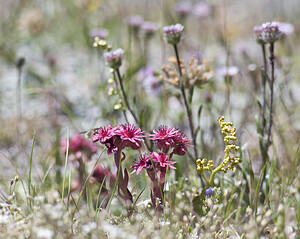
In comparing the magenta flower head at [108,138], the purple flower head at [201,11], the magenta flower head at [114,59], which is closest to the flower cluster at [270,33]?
the magenta flower head at [114,59]

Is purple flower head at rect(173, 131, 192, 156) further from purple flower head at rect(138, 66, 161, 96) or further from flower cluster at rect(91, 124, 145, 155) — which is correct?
purple flower head at rect(138, 66, 161, 96)

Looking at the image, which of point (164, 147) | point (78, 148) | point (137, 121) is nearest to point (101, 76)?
point (78, 148)

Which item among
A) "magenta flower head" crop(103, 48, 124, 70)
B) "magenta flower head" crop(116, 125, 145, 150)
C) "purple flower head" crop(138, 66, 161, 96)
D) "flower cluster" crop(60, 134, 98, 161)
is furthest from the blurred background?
"magenta flower head" crop(116, 125, 145, 150)

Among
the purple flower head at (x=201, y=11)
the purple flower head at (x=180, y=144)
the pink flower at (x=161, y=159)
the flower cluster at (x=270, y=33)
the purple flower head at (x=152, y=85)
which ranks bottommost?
the pink flower at (x=161, y=159)

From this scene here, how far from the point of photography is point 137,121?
177 centimetres

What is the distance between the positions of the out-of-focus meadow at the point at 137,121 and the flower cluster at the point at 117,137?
0.10 meters

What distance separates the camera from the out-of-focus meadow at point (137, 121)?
1321 millimetres

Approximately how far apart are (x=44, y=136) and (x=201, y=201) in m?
1.93

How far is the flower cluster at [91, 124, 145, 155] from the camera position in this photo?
1.29 meters

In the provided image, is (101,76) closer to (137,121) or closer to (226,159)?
(137,121)

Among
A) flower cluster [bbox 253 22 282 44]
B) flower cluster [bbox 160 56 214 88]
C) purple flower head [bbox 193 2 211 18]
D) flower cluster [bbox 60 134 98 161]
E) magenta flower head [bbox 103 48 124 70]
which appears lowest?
flower cluster [bbox 60 134 98 161]

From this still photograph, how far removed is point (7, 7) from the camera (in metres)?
5.07

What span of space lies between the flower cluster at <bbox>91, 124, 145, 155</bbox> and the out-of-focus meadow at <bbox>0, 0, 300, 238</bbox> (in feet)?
0.32

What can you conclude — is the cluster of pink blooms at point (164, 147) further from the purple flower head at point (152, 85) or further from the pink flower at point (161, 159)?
the purple flower head at point (152, 85)
